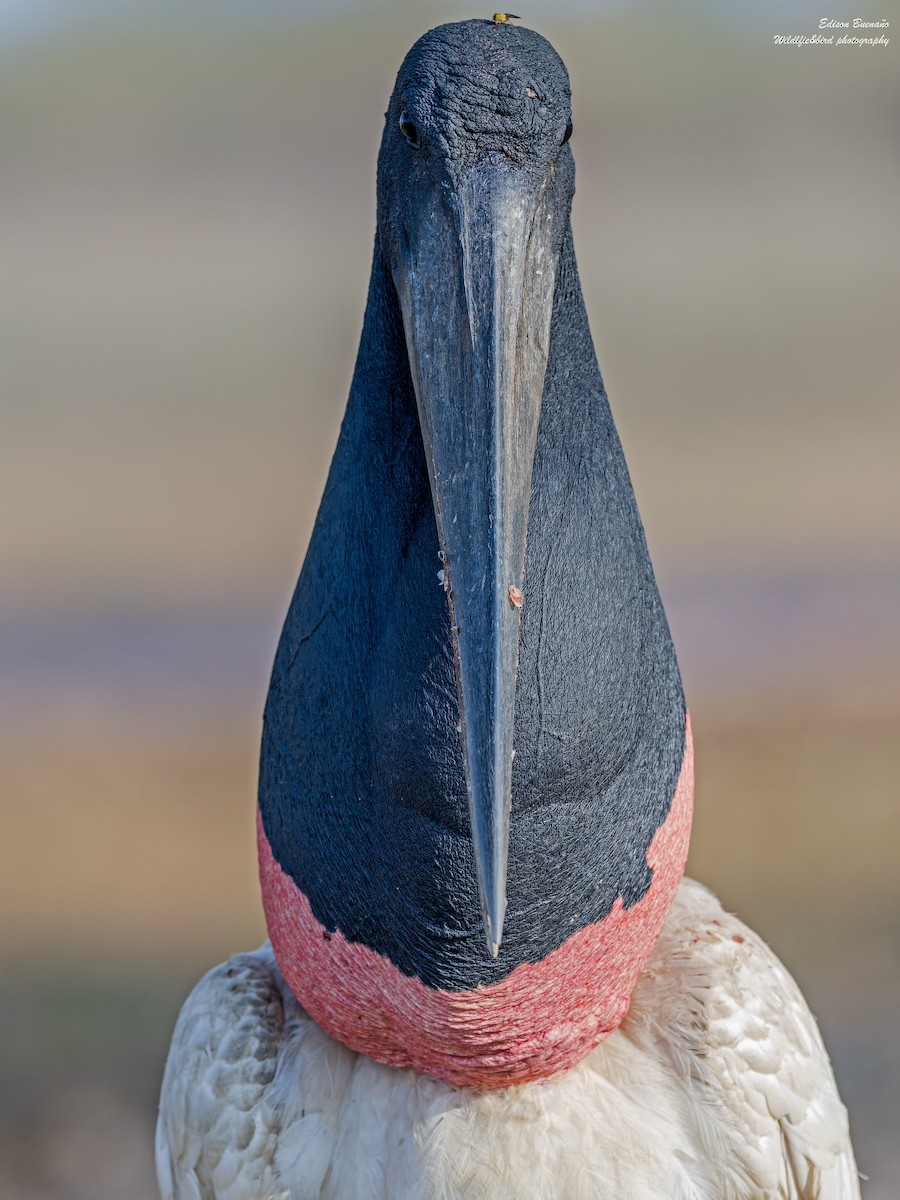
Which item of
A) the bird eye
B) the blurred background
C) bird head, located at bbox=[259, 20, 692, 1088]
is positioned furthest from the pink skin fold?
the blurred background

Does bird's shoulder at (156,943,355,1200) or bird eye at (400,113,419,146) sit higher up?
bird eye at (400,113,419,146)

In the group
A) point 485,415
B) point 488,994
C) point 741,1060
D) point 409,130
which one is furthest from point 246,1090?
point 409,130

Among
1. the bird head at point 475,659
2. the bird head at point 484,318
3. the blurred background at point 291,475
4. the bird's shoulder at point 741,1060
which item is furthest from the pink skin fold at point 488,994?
the blurred background at point 291,475

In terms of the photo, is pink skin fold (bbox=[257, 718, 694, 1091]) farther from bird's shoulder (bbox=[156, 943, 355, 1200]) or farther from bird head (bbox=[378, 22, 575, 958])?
bird head (bbox=[378, 22, 575, 958])

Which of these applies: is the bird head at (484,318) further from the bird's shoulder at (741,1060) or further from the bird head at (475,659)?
the bird's shoulder at (741,1060)

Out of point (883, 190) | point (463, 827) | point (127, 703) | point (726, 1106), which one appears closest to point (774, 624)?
point (127, 703)

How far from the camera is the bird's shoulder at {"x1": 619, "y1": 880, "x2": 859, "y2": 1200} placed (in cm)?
258

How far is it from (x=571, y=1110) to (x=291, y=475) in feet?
32.7

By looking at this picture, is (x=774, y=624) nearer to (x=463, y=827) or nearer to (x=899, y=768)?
(x=899, y=768)

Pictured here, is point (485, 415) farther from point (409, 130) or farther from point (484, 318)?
point (409, 130)

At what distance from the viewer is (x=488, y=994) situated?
2.18 metres

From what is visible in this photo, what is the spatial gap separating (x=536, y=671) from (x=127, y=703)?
677 centimetres

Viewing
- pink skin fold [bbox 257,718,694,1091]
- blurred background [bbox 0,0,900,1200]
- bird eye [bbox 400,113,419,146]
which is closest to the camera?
bird eye [bbox 400,113,419,146]

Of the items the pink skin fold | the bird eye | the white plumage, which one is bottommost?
the white plumage
